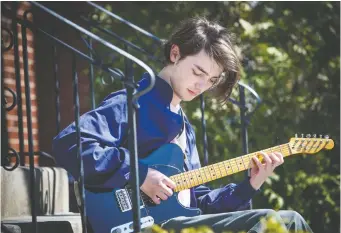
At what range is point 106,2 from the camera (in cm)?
662

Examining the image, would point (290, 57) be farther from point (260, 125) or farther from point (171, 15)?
point (171, 15)

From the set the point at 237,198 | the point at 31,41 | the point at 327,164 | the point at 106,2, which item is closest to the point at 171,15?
the point at 106,2

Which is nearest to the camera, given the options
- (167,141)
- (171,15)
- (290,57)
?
(167,141)

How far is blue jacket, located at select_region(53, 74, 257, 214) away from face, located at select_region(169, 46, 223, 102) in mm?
59

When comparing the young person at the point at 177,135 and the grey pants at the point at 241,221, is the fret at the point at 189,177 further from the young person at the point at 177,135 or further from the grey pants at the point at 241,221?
the grey pants at the point at 241,221

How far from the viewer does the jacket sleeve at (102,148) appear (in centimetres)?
371

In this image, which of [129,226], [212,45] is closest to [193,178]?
[129,226]

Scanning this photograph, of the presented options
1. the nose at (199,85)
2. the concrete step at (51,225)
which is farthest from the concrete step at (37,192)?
the nose at (199,85)

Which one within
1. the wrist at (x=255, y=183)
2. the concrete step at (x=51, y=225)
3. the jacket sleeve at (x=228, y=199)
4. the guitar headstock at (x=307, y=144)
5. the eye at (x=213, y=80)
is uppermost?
the eye at (x=213, y=80)

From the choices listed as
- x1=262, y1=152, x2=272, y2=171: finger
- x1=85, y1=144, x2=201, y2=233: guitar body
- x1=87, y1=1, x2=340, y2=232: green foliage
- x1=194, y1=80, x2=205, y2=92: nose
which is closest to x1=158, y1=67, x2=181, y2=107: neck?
x1=194, y1=80, x2=205, y2=92: nose

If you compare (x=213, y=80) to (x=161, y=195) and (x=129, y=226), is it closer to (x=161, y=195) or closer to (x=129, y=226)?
(x=161, y=195)

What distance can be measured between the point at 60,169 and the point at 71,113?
1.68 meters

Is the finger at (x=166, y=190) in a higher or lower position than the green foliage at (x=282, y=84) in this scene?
lower

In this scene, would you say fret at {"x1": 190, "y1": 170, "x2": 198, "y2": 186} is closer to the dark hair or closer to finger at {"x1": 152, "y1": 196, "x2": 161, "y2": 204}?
finger at {"x1": 152, "y1": 196, "x2": 161, "y2": 204}
